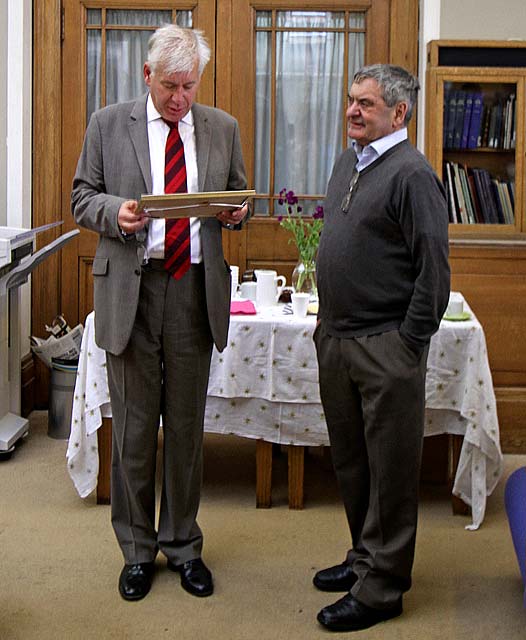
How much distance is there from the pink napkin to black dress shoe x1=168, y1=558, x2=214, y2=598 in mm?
1025

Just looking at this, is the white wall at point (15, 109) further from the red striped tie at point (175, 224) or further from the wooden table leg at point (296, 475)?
the red striped tie at point (175, 224)

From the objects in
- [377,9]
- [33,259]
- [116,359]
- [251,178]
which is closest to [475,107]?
[377,9]

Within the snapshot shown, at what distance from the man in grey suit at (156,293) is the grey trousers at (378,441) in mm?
398

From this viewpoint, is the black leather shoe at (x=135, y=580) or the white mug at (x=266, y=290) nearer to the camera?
the black leather shoe at (x=135, y=580)

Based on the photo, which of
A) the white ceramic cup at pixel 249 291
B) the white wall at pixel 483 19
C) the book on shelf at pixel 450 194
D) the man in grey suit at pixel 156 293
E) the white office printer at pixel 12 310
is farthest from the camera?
the white wall at pixel 483 19

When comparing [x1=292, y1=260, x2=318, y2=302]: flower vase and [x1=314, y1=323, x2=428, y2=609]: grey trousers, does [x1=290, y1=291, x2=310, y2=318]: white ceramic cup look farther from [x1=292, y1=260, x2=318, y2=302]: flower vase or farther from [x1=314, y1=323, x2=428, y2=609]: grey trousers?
[x1=314, y1=323, x2=428, y2=609]: grey trousers

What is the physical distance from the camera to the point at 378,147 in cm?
273

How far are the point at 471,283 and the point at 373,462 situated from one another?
1.91 meters

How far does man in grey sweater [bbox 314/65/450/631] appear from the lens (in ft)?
8.70

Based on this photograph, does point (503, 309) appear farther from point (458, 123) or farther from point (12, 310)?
point (12, 310)

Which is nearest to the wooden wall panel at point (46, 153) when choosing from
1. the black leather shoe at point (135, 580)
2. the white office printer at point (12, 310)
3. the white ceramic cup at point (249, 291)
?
the white office printer at point (12, 310)

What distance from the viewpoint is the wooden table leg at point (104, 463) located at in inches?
150

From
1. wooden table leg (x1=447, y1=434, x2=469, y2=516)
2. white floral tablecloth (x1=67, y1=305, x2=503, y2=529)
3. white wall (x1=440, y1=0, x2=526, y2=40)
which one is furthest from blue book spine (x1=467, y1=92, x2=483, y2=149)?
wooden table leg (x1=447, y1=434, x2=469, y2=516)

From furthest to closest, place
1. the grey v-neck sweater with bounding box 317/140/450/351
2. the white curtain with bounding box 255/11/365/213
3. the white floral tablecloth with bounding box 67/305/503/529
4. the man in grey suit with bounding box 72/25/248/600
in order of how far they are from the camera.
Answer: the white curtain with bounding box 255/11/365/213 < the white floral tablecloth with bounding box 67/305/503/529 < the man in grey suit with bounding box 72/25/248/600 < the grey v-neck sweater with bounding box 317/140/450/351
